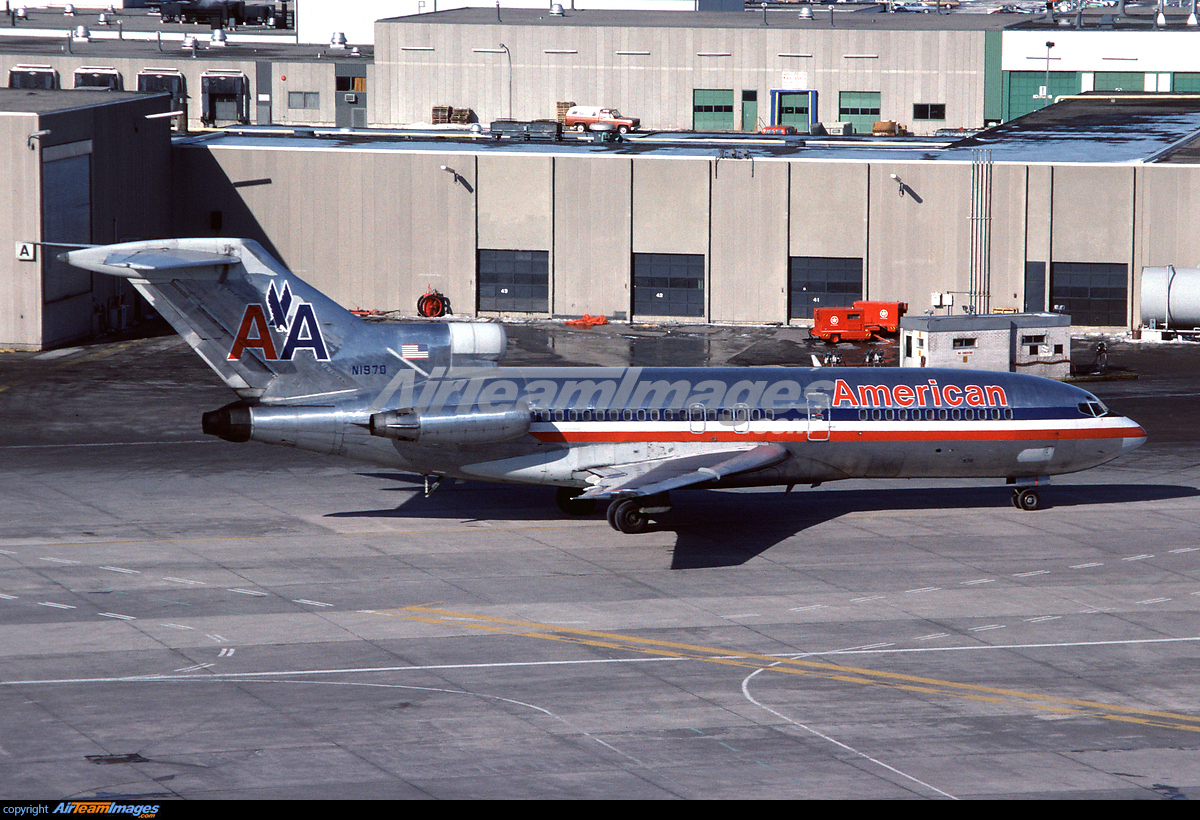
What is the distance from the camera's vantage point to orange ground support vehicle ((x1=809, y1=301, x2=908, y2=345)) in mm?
67812

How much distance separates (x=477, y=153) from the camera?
243ft

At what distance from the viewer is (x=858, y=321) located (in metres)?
67.9

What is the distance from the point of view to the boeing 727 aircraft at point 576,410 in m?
36.8

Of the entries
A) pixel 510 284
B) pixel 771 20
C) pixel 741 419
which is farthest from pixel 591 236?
pixel 771 20

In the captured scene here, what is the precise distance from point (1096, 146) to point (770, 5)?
11898 cm

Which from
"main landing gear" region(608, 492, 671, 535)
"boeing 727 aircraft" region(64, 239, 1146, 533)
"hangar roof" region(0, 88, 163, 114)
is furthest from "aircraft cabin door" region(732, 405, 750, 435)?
"hangar roof" region(0, 88, 163, 114)

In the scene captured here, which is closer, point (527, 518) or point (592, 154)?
point (527, 518)

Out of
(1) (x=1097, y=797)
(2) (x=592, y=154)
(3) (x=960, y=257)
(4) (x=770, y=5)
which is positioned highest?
(4) (x=770, y=5)

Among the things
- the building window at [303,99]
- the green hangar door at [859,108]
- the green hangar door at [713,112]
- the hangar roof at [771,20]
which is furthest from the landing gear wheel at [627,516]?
the building window at [303,99]

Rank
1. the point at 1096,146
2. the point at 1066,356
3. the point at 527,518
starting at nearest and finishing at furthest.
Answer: the point at 527,518 < the point at 1066,356 < the point at 1096,146

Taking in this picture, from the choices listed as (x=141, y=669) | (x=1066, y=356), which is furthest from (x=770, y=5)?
(x=141, y=669)

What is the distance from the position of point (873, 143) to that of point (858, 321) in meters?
17.6

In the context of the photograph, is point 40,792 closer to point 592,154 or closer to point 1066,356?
point 1066,356

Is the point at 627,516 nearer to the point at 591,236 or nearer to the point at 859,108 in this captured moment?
the point at 591,236
